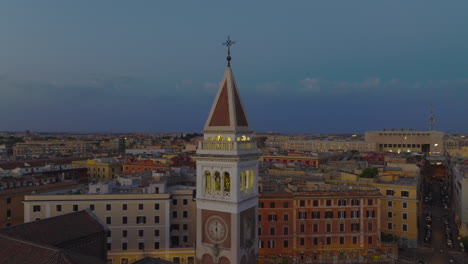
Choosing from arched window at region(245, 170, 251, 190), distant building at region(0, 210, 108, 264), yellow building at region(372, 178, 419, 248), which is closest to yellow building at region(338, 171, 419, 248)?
yellow building at region(372, 178, 419, 248)

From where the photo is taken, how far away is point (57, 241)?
88.5 feet

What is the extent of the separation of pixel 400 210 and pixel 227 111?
127 feet

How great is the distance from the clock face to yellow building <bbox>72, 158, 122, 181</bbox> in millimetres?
63105

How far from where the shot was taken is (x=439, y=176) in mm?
115438

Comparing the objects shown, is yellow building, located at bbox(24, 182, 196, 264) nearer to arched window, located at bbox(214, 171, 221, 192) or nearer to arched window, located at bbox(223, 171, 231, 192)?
arched window, located at bbox(214, 171, 221, 192)

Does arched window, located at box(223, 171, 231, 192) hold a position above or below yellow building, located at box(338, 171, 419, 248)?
above

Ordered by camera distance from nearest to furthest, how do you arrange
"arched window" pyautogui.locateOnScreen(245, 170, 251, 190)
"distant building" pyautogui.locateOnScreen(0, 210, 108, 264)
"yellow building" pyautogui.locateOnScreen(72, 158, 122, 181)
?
1. "distant building" pyautogui.locateOnScreen(0, 210, 108, 264)
2. "arched window" pyautogui.locateOnScreen(245, 170, 251, 190)
3. "yellow building" pyautogui.locateOnScreen(72, 158, 122, 181)

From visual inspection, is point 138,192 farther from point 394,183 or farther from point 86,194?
point 394,183

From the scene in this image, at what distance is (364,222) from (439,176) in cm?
8027

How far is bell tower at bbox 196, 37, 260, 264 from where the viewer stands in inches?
924

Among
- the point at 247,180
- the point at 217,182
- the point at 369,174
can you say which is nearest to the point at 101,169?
the point at 369,174

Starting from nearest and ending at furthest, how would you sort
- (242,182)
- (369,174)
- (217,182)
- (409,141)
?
(242,182) → (217,182) → (369,174) → (409,141)

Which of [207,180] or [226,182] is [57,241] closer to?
[207,180]

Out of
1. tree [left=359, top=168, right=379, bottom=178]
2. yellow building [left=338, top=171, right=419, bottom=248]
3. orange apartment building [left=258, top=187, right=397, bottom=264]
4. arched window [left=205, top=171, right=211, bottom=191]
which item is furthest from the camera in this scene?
tree [left=359, top=168, right=379, bottom=178]
